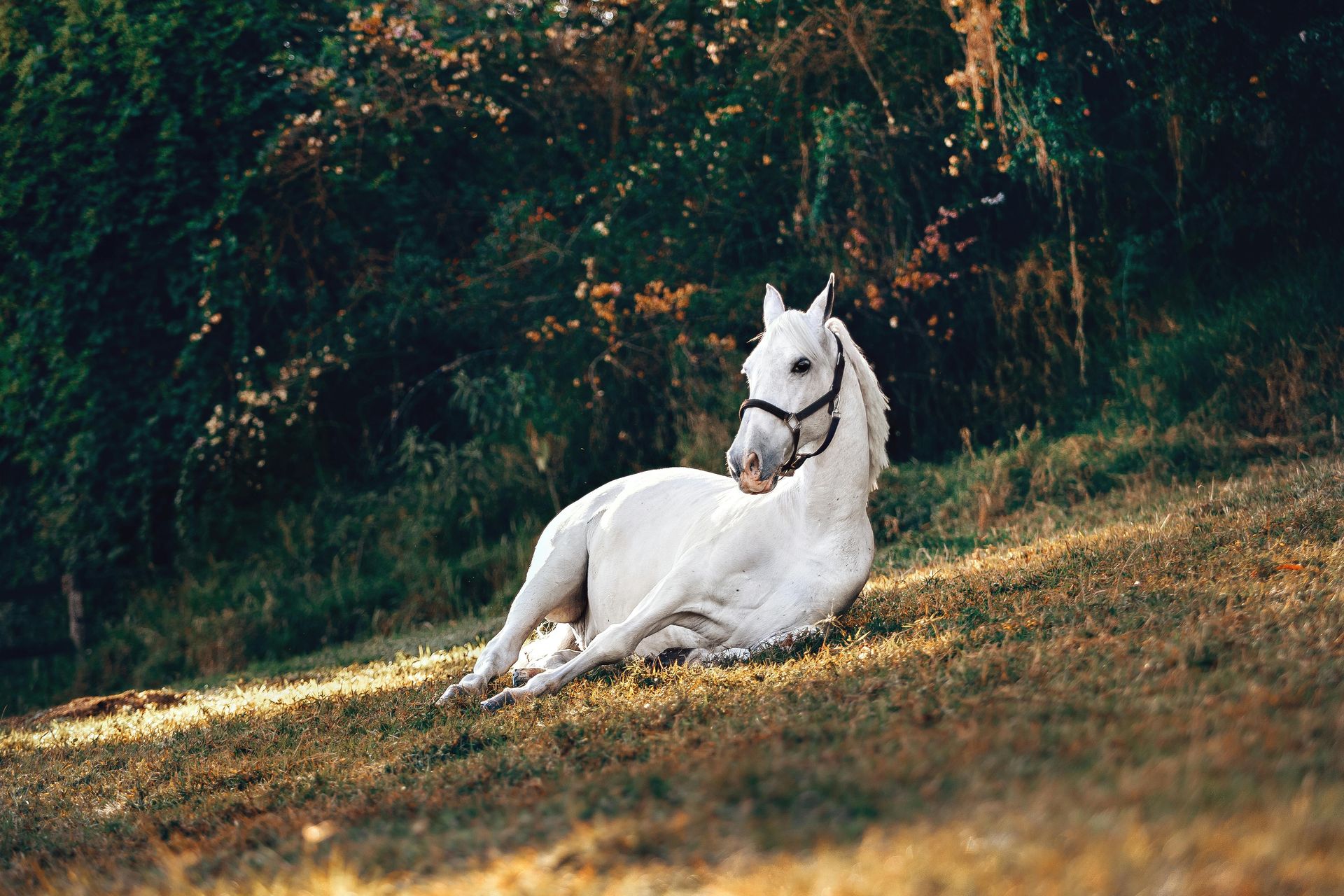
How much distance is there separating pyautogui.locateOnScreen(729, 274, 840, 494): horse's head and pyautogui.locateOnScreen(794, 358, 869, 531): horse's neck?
81mm

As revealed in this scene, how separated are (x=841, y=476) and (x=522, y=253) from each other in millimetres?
7902

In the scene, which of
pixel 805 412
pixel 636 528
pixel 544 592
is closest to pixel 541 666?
pixel 544 592

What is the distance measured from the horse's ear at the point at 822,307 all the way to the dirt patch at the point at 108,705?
4.91 metres

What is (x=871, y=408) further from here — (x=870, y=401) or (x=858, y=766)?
(x=858, y=766)

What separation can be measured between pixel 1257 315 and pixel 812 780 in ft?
28.1

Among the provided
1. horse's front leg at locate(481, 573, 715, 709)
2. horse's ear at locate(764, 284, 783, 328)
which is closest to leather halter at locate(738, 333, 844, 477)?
horse's ear at locate(764, 284, 783, 328)

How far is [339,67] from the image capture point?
40.6ft

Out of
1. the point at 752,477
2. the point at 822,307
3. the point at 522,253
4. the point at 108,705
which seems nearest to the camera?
the point at 752,477

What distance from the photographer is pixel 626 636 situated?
4.88 meters

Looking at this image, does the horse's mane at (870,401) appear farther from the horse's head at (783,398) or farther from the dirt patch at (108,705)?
the dirt patch at (108,705)

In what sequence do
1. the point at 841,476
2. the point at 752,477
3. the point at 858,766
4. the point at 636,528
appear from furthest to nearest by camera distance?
the point at 636,528 → the point at 841,476 → the point at 752,477 → the point at 858,766

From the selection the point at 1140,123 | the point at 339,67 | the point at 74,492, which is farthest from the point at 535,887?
the point at 339,67

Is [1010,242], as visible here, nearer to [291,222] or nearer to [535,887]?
[291,222]

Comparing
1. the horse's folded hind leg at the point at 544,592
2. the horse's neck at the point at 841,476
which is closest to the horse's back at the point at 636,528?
the horse's folded hind leg at the point at 544,592
